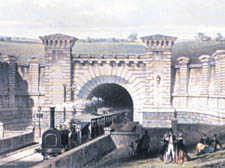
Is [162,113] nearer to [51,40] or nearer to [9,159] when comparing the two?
[51,40]

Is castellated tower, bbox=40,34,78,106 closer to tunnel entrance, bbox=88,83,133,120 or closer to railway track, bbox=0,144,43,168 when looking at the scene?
tunnel entrance, bbox=88,83,133,120

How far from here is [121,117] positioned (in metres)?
44.3

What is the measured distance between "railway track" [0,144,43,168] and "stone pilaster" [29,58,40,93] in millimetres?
13296

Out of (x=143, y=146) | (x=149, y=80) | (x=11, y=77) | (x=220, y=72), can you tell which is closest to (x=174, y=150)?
(x=143, y=146)

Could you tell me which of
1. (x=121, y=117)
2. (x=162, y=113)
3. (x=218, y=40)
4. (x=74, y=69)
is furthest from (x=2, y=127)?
(x=218, y=40)

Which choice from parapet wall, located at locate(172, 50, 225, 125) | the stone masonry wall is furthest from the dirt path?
the stone masonry wall

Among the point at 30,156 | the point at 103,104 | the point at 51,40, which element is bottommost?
the point at 30,156

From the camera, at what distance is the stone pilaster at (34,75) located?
43.7 m

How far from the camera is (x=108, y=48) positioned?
6562 centimetres

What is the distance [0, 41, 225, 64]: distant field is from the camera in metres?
56.7

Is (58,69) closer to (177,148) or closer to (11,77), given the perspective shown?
(11,77)

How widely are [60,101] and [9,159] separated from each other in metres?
15.5

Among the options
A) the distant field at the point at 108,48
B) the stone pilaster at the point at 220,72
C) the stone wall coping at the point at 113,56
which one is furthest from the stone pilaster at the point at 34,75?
the stone pilaster at the point at 220,72

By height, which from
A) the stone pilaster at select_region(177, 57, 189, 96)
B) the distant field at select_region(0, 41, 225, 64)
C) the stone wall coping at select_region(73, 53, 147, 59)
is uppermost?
the distant field at select_region(0, 41, 225, 64)
